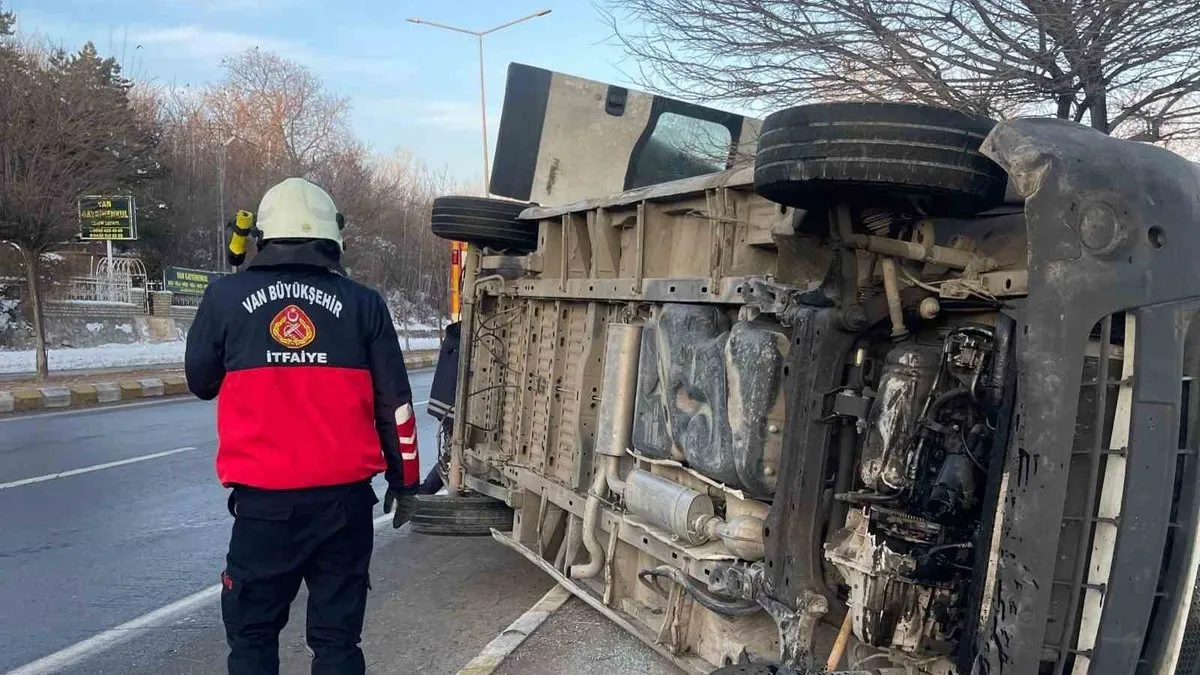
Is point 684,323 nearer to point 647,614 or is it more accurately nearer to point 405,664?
point 647,614

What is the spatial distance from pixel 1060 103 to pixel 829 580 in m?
5.34

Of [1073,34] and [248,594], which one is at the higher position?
[1073,34]

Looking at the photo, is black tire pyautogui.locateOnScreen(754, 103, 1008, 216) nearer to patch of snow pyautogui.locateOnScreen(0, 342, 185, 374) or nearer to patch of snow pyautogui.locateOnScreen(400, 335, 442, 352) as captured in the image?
patch of snow pyautogui.locateOnScreen(0, 342, 185, 374)

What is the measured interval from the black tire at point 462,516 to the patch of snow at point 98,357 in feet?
50.4

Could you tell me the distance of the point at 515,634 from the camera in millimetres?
4527

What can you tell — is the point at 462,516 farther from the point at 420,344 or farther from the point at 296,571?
the point at 420,344

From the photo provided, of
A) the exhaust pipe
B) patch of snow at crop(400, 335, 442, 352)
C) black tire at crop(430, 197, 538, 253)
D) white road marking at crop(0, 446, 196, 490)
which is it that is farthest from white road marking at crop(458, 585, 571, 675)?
patch of snow at crop(400, 335, 442, 352)

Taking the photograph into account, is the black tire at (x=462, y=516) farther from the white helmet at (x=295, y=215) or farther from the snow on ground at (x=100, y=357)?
the snow on ground at (x=100, y=357)

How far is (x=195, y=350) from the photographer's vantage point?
3.25 metres

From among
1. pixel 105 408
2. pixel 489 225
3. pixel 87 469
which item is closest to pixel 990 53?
pixel 489 225

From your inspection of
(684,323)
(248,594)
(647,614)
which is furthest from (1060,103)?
(248,594)

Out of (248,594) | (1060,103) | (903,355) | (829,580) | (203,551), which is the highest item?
(1060,103)

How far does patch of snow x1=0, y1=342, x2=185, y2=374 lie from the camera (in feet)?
62.1

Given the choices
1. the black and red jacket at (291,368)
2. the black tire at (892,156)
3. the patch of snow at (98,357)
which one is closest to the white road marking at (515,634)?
the black and red jacket at (291,368)
